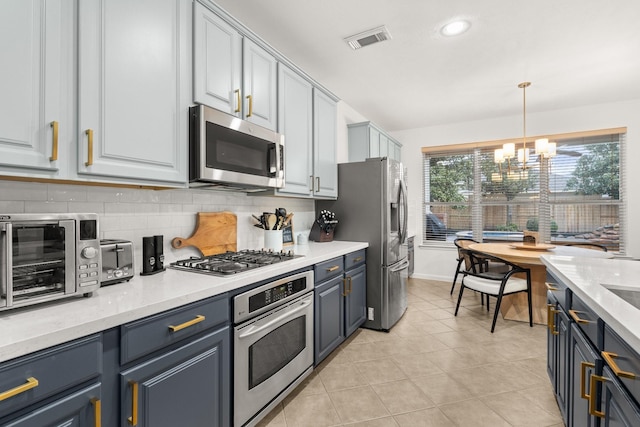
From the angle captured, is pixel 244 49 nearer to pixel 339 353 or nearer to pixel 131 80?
pixel 131 80

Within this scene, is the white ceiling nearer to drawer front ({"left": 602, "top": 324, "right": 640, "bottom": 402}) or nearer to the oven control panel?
the oven control panel

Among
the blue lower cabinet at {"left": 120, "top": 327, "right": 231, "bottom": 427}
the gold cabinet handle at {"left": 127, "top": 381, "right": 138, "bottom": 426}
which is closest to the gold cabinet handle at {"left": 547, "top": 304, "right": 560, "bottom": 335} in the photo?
the blue lower cabinet at {"left": 120, "top": 327, "right": 231, "bottom": 427}

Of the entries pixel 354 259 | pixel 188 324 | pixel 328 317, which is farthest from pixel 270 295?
pixel 354 259

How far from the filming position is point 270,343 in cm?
173

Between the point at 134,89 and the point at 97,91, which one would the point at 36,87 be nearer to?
the point at 97,91

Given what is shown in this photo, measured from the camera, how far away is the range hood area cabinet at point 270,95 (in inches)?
68.7

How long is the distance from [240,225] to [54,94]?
4.87 feet

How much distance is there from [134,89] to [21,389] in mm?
1170

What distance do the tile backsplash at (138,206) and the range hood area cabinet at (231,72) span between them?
62 centimetres

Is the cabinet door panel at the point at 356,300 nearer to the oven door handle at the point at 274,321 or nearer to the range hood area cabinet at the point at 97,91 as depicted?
the oven door handle at the point at 274,321

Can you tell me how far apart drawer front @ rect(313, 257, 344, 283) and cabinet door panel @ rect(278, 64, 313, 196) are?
64 cm

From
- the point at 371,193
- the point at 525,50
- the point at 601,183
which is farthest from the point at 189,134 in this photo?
the point at 601,183

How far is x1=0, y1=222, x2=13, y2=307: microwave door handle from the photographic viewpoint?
944 millimetres

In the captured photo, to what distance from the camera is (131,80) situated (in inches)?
53.9
